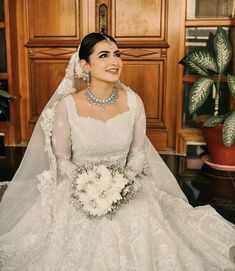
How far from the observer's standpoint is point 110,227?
181 centimetres

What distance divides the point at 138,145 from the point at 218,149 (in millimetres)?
1556

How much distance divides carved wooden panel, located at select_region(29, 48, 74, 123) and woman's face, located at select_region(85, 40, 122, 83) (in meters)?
2.27

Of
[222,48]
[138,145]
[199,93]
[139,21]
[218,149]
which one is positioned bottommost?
[218,149]

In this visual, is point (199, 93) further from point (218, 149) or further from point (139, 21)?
point (139, 21)

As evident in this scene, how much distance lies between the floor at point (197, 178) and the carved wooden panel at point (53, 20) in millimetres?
1274

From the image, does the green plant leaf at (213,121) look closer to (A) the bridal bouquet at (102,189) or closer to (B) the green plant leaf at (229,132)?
(B) the green plant leaf at (229,132)

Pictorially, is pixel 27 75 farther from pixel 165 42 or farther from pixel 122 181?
pixel 122 181

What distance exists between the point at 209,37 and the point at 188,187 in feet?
4.75

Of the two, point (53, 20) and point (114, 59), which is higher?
point (53, 20)

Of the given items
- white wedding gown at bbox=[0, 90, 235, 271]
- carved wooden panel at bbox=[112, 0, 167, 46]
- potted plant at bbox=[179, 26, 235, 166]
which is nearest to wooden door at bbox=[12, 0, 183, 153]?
carved wooden panel at bbox=[112, 0, 167, 46]

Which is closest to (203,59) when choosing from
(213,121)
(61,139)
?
(213,121)

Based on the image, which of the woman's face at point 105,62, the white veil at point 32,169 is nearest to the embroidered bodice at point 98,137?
the white veil at point 32,169

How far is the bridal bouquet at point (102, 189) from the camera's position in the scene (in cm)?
171

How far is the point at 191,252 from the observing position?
1.90m
